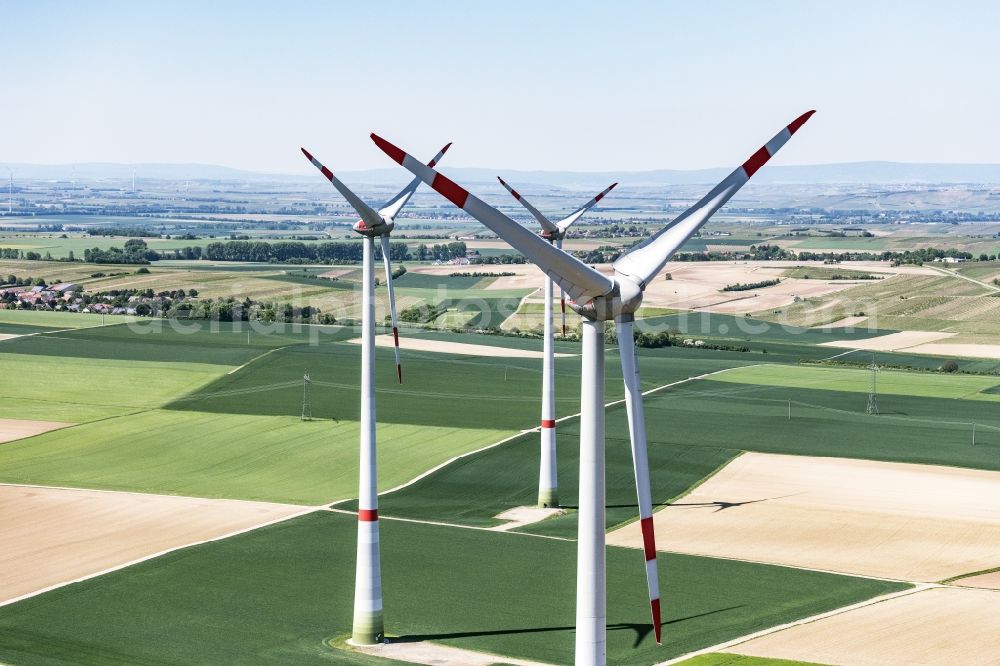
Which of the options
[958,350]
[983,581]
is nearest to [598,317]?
[983,581]

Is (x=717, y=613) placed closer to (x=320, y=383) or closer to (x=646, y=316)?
(x=320, y=383)

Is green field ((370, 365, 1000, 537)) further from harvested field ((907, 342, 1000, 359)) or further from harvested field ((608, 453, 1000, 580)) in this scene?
harvested field ((907, 342, 1000, 359))

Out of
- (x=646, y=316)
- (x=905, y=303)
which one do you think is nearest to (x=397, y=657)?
(x=646, y=316)

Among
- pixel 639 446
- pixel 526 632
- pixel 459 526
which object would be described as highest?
pixel 639 446

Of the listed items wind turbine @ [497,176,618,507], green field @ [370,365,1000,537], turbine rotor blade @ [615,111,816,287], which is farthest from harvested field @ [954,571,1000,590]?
turbine rotor blade @ [615,111,816,287]

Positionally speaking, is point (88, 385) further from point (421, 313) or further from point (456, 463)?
point (421, 313)

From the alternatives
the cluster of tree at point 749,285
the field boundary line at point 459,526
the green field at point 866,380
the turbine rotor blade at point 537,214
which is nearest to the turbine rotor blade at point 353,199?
the turbine rotor blade at point 537,214
